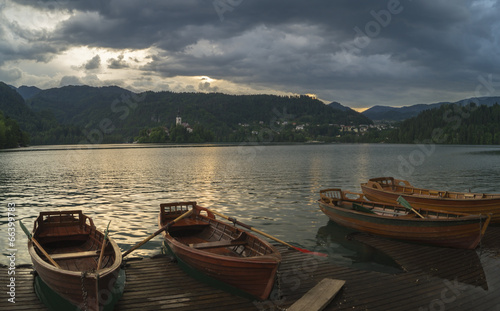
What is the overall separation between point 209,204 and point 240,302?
64.5ft

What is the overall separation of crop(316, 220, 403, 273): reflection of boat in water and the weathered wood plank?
155 inches

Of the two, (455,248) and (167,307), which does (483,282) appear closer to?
(455,248)

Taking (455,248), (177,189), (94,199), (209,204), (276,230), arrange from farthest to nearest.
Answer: (177,189) → (94,199) → (209,204) → (276,230) → (455,248)

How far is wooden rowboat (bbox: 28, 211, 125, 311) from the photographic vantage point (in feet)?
28.4

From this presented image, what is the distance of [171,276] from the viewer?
1198 cm

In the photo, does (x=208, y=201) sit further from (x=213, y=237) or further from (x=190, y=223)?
(x=213, y=237)

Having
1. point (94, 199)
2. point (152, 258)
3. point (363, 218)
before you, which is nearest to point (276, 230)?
point (363, 218)

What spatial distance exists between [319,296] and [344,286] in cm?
155

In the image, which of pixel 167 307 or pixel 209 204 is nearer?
pixel 167 307

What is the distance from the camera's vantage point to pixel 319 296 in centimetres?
997

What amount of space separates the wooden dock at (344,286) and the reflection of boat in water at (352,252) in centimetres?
70

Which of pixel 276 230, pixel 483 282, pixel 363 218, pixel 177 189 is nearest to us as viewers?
pixel 483 282

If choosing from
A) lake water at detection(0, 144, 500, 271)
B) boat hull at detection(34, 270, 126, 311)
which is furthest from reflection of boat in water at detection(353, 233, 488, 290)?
boat hull at detection(34, 270, 126, 311)

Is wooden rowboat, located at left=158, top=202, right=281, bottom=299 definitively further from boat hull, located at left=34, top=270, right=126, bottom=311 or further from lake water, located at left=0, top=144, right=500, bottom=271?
lake water, located at left=0, top=144, right=500, bottom=271
